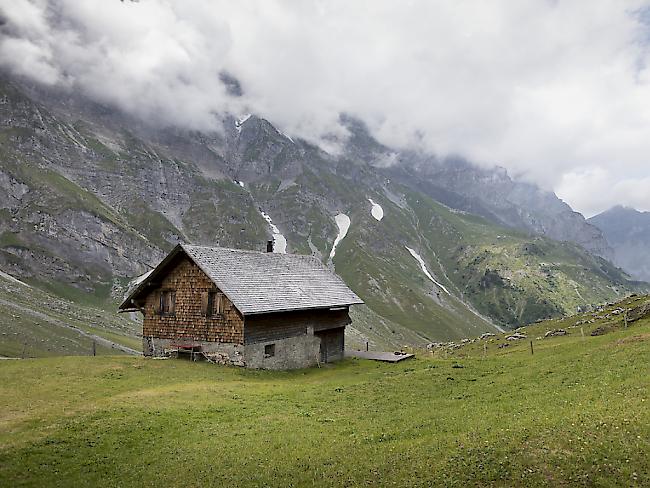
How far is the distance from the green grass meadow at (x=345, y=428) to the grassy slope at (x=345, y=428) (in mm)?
57

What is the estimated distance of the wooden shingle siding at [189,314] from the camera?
4025 centimetres

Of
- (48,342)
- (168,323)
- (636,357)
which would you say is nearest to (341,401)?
(636,357)

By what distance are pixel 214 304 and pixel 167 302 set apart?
5.42 m

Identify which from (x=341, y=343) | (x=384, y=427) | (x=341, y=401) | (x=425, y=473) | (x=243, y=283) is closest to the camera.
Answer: (x=425, y=473)

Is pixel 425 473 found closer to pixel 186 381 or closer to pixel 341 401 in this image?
pixel 341 401

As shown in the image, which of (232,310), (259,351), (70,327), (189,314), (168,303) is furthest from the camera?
(70,327)

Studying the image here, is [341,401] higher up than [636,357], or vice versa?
[636,357]

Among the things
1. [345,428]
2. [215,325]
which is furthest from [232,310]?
[345,428]

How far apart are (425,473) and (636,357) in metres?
16.3

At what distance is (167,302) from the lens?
44.2m

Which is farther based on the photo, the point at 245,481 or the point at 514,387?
the point at 514,387

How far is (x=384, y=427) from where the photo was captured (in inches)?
781

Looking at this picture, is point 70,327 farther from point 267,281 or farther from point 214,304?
point 214,304

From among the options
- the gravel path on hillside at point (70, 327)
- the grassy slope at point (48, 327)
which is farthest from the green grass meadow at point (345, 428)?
the gravel path on hillside at point (70, 327)
